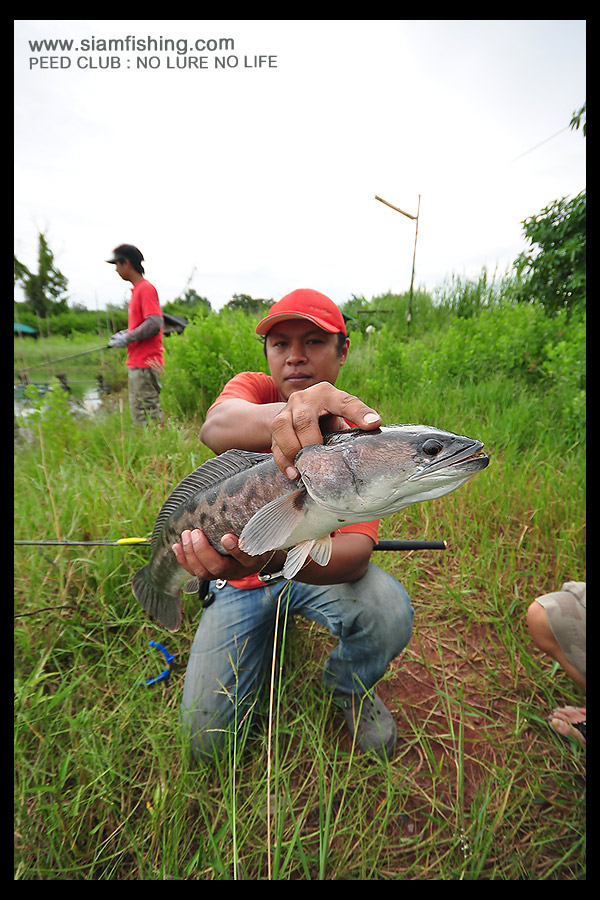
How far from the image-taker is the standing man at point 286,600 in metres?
1.67

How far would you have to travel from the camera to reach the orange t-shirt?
190 cm

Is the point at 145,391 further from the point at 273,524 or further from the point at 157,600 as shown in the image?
the point at 273,524

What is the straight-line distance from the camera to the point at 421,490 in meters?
1.08

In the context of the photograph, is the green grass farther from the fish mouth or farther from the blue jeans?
the fish mouth

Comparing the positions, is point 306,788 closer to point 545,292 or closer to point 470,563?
point 470,563

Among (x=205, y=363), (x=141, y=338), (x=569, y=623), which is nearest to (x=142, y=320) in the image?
(x=141, y=338)

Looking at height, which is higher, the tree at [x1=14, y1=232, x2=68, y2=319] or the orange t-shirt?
the tree at [x1=14, y1=232, x2=68, y2=319]

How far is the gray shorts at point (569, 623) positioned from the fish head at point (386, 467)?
1426 millimetres

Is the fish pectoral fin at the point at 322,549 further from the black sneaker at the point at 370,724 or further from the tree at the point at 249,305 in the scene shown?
the tree at the point at 249,305

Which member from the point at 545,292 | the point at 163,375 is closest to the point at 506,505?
the point at 545,292

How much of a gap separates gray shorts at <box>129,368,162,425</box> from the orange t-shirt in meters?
2.92

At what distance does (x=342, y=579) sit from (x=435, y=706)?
2.86 feet

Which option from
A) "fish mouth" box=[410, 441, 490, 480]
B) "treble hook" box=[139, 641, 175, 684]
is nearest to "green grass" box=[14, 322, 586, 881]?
"treble hook" box=[139, 641, 175, 684]

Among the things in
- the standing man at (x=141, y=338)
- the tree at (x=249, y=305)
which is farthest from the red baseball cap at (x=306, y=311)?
the tree at (x=249, y=305)
